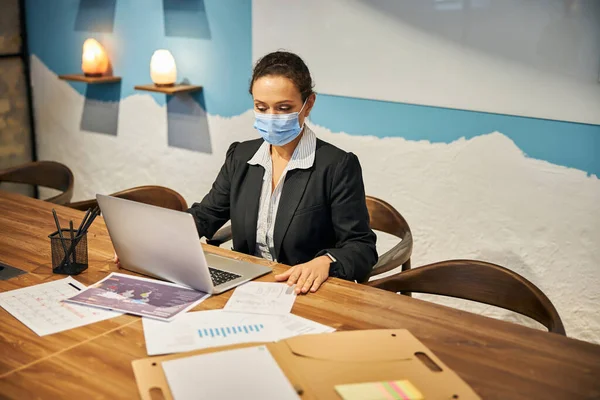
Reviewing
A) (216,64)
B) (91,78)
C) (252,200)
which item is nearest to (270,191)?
(252,200)

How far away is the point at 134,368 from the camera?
1344mm

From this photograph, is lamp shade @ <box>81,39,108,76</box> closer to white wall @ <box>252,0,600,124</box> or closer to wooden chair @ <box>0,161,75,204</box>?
wooden chair @ <box>0,161,75,204</box>

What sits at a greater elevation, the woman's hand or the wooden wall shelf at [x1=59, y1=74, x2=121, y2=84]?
the wooden wall shelf at [x1=59, y1=74, x2=121, y2=84]

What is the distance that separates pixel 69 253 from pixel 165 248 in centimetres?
34

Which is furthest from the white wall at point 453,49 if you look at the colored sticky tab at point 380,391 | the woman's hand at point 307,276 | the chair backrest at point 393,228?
the colored sticky tab at point 380,391

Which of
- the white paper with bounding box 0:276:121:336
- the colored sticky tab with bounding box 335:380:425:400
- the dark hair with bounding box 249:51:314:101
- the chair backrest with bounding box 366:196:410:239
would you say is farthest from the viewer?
the chair backrest with bounding box 366:196:410:239

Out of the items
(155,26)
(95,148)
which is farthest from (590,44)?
(95,148)

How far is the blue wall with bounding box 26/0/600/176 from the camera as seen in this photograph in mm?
2682

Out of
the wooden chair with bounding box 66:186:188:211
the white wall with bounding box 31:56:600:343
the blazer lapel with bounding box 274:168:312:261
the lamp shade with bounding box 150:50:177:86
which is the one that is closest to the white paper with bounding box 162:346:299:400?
the blazer lapel with bounding box 274:168:312:261

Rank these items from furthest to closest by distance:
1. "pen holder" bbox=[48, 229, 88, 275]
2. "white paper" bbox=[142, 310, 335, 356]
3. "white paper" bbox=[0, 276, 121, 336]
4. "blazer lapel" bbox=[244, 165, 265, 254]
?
"blazer lapel" bbox=[244, 165, 265, 254] → "pen holder" bbox=[48, 229, 88, 275] → "white paper" bbox=[0, 276, 121, 336] → "white paper" bbox=[142, 310, 335, 356]

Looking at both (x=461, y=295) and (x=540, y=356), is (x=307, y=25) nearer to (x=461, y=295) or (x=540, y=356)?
(x=461, y=295)

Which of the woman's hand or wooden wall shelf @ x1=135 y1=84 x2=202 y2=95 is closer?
the woman's hand

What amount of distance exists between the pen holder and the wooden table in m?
0.04

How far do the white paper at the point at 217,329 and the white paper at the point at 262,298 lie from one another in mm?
32
